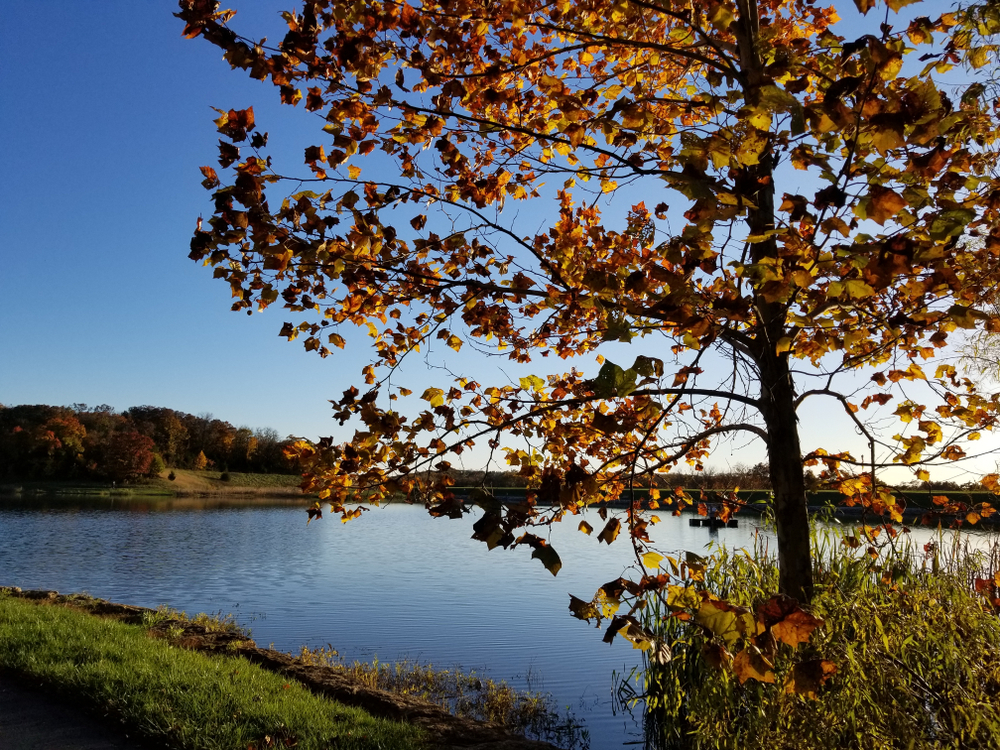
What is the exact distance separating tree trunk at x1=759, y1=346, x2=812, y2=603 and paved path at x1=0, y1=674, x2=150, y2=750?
417cm

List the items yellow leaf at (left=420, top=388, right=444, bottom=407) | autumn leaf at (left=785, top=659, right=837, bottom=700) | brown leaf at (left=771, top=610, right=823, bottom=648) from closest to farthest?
brown leaf at (left=771, top=610, right=823, bottom=648)
autumn leaf at (left=785, top=659, right=837, bottom=700)
yellow leaf at (left=420, top=388, right=444, bottom=407)

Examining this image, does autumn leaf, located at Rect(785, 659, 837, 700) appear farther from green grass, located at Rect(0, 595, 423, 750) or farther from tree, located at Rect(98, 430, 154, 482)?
tree, located at Rect(98, 430, 154, 482)

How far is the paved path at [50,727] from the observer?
4395mm

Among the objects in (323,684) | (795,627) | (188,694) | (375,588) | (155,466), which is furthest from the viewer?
(155,466)

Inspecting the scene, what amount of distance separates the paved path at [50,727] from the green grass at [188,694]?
0.40 feet

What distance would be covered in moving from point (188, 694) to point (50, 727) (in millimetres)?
868

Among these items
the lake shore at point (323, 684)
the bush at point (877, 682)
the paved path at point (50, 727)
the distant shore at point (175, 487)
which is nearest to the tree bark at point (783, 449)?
the bush at point (877, 682)

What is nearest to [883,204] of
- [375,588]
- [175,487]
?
[375,588]

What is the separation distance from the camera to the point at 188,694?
16.8ft

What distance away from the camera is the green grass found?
14.8 feet

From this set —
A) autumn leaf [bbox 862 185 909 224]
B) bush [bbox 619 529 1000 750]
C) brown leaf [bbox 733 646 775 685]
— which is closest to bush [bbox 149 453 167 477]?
bush [bbox 619 529 1000 750]

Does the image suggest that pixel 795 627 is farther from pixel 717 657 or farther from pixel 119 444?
pixel 119 444

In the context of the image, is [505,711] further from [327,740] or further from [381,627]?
[381,627]

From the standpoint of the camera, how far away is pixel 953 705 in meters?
3.31
